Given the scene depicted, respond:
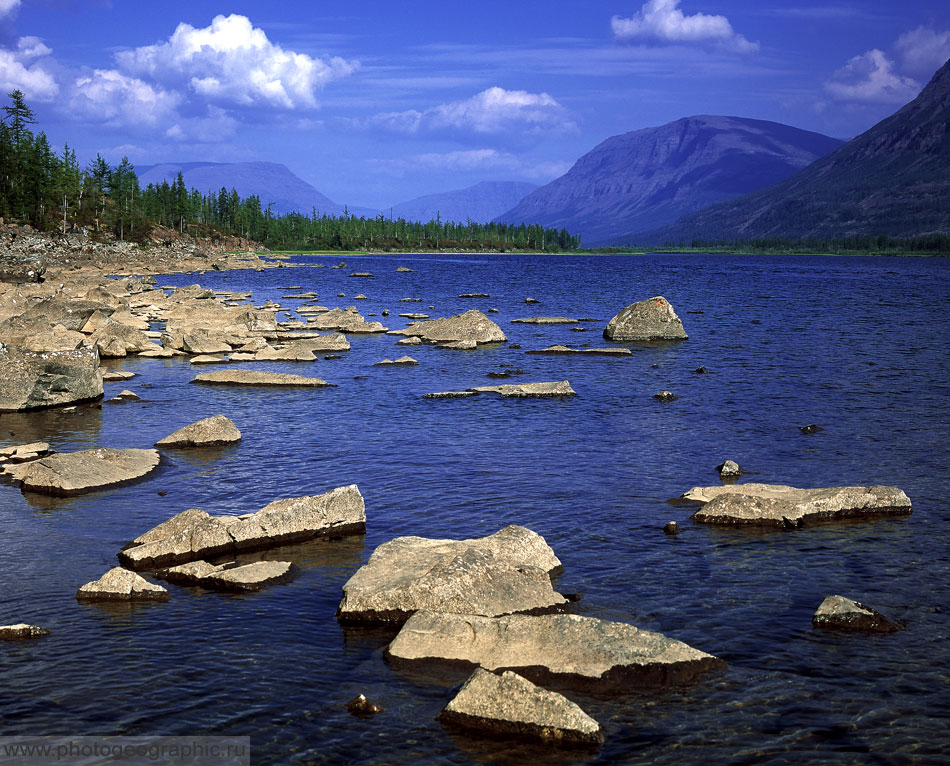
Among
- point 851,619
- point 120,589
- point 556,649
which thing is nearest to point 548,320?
point 851,619

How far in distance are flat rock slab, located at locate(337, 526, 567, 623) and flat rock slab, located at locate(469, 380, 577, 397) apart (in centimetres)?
2175

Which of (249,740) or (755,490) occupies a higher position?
(755,490)

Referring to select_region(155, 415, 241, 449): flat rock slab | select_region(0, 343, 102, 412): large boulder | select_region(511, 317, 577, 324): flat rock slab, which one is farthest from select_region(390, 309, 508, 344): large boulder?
select_region(155, 415, 241, 449): flat rock slab

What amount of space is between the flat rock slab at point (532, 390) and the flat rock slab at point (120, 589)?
2350 centimetres

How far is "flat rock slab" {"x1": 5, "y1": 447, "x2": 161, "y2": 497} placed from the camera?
22375 mm

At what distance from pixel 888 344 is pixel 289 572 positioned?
53719 mm

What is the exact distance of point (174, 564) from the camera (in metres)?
17.7

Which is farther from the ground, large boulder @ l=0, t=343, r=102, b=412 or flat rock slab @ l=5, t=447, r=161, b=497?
large boulder @ l=0, t=343, r=102, b=412

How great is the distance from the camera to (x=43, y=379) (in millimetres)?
34031

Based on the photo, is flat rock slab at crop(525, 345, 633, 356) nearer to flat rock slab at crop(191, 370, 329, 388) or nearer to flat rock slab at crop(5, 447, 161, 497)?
flat rock slab at crop(191, 370, 329, 388)

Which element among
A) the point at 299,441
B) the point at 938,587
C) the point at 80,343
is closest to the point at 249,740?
the point at 938,587

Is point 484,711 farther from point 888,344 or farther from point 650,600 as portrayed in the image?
point 888,344

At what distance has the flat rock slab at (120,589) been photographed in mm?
15977

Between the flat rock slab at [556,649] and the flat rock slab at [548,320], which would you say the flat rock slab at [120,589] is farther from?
the flat rock slab at [548,320]
